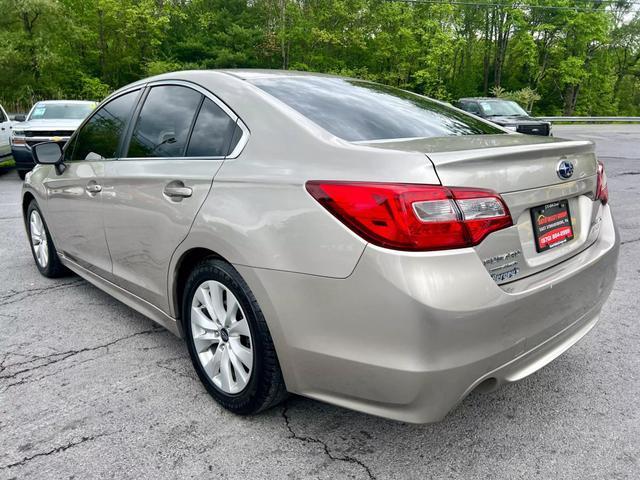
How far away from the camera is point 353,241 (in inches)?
71.2

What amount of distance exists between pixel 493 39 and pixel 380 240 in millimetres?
50322

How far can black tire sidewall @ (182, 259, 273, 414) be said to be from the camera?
7.12ft

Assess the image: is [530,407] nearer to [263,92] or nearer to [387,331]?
[387,331]

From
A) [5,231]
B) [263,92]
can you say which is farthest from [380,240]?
[5,231]

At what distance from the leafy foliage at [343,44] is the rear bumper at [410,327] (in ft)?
101

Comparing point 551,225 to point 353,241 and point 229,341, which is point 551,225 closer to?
point 353,241

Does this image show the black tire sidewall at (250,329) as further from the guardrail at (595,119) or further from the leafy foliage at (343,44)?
the guardrail at (595,119)

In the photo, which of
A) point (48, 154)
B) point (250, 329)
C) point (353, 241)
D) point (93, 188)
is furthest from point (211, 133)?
point (48, 154)

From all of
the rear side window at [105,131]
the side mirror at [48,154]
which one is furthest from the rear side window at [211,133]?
the side mirror at [48,154]

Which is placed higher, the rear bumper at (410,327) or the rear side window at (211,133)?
the rear side window at (211,133)

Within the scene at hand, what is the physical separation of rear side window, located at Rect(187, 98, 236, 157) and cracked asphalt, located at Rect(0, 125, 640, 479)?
3.99 ft

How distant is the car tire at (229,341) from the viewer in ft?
7.18

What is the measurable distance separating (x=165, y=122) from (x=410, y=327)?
1876 mm

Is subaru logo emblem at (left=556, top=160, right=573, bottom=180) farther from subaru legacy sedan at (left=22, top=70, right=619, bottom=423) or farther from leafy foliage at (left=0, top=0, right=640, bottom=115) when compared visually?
leafy foliage at (left=0, top=0, right=640, bottom=115)
